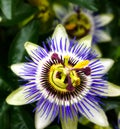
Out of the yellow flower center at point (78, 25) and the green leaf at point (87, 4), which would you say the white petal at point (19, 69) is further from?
the yellow flower center at point (78, 25)

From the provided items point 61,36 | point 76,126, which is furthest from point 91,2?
point 76,126

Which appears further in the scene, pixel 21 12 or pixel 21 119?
pixel 21 12

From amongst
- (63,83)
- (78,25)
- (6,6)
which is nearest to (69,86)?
(63,83)

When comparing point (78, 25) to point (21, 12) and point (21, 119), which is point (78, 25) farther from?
point (21, 119)

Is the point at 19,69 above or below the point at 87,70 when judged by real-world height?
above

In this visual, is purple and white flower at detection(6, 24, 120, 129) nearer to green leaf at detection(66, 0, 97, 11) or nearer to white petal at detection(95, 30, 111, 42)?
green leaf at detection(66, 0, 97, 11)

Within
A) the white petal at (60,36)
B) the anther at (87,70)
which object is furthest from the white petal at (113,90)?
the white petal at (60,36)

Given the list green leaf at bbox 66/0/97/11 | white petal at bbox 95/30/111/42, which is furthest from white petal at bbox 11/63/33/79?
white petal at bbox 95/30/111/42
